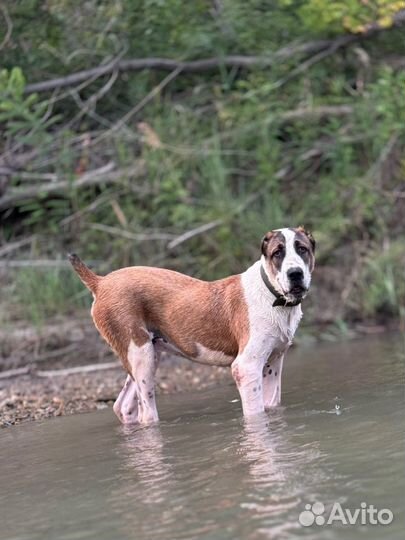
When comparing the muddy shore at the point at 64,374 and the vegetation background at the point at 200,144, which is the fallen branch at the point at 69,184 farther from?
the muddy shore at the point at 64,374

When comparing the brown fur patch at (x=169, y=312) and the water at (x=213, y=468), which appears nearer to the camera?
the water at (x=213, y=468)

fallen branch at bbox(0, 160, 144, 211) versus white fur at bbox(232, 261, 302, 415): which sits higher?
Result: white fur at bbox(232, 261, 302, 415)

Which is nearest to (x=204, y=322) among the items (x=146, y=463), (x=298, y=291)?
(x=298, y=291)

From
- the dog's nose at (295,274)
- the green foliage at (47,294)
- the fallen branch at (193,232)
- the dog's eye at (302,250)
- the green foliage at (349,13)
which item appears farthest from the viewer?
the green foliage at (349,13)

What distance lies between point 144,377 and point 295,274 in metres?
1.62

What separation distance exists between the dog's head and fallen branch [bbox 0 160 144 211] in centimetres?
637

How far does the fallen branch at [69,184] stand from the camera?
13406mm

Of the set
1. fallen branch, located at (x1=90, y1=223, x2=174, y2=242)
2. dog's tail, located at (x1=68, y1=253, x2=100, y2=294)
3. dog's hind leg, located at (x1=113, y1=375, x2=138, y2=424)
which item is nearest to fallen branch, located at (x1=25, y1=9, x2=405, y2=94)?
fallen branch, located at (x1=90, y1=223, x2=174, y2=242)

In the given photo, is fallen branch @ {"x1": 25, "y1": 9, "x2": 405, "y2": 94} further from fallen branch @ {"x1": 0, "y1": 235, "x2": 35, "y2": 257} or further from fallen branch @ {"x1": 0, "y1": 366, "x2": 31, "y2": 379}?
fallen branch @ {"x1": 0, "y1": 366, "x2": 31, "y2": 379}

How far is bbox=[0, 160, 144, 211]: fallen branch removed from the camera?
13406 mm

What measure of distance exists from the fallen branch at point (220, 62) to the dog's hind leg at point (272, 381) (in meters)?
7.63

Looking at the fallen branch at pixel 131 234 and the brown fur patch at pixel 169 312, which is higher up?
the brown fur patch at pixel 169 312

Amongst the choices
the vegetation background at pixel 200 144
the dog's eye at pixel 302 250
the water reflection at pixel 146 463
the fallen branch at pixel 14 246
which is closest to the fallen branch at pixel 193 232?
the vegetation background at pixel 200 144

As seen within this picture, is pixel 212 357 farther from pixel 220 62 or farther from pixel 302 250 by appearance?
pixel 220 62
